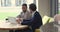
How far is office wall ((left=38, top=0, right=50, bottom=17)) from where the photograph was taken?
19.7 ft

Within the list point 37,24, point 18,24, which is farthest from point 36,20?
point 18,24

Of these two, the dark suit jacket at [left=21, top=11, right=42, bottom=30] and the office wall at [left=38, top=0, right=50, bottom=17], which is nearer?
the dark suit jacket at [left=21, top=11, right=42, bottom=30]

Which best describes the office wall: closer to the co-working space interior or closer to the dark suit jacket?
the co-working space interior

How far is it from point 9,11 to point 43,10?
1.41 m

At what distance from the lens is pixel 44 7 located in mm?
6016

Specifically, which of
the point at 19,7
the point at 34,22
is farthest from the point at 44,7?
the point at 34,22

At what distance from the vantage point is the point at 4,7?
253 inches

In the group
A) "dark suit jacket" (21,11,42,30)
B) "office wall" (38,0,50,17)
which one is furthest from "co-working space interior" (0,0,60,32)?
"dark suit jacket" (21,11,42,30)

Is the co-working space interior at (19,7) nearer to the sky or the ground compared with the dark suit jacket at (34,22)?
nearer to the sky

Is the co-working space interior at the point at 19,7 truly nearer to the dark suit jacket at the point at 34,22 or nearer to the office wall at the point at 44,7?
the office wall at the point at 44,7

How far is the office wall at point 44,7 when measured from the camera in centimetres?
600

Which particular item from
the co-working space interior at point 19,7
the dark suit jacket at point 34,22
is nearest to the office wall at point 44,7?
the co-working space interior at point 19,7

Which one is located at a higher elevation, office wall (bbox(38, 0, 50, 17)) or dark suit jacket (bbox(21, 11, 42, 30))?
office wall (bbox(38, 0, 50, 17))

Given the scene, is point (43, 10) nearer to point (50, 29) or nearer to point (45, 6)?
point (45, 6)
